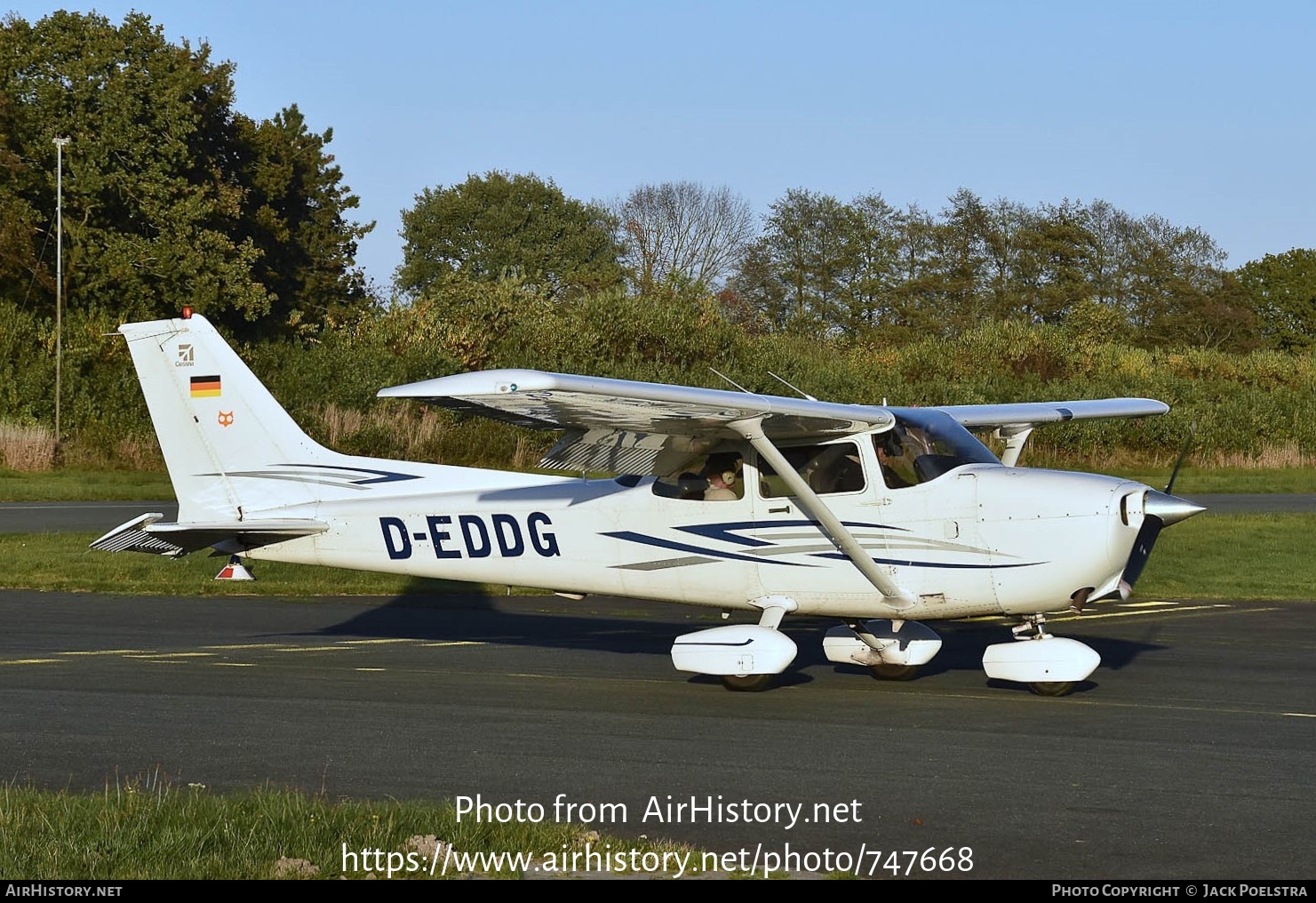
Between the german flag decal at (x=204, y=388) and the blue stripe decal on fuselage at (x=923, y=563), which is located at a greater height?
the german flag decal at (x=204, y=388)

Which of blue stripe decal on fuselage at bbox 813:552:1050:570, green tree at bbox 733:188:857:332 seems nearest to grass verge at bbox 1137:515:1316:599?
blue stripe decal on fuselage at bbox 813:552:1050:570

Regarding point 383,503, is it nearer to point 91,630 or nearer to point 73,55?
point 91,630

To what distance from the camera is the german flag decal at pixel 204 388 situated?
39.1 ft

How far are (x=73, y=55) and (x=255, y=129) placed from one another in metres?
7.44

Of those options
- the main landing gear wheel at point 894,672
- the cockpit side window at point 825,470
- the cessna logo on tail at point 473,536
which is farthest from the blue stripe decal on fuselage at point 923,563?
the cessna logo on tail at point 473,536

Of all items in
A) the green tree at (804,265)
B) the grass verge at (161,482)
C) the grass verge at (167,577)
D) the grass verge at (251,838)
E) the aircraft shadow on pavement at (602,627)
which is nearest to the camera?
the grass verge at (251,838)

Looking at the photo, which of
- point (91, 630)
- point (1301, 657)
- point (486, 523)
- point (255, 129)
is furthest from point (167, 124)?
point (1301, 657)

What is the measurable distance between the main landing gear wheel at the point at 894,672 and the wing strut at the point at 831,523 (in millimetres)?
678

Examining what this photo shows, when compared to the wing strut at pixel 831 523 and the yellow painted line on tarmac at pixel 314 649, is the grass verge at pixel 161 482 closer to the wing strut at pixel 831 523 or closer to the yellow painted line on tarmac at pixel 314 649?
the yellow painted line on tarmac at pixel 314 649

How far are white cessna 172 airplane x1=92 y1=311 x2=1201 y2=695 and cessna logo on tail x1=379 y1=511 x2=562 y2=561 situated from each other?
0.05 ft

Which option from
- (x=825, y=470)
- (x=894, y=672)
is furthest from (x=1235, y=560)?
(x=825, y=470)

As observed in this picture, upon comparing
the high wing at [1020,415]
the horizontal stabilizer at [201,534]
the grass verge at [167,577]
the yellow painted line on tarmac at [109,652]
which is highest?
the high wing at [1020,415]

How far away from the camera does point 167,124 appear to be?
38969 mm

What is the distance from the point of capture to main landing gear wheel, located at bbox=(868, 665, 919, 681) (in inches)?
425
